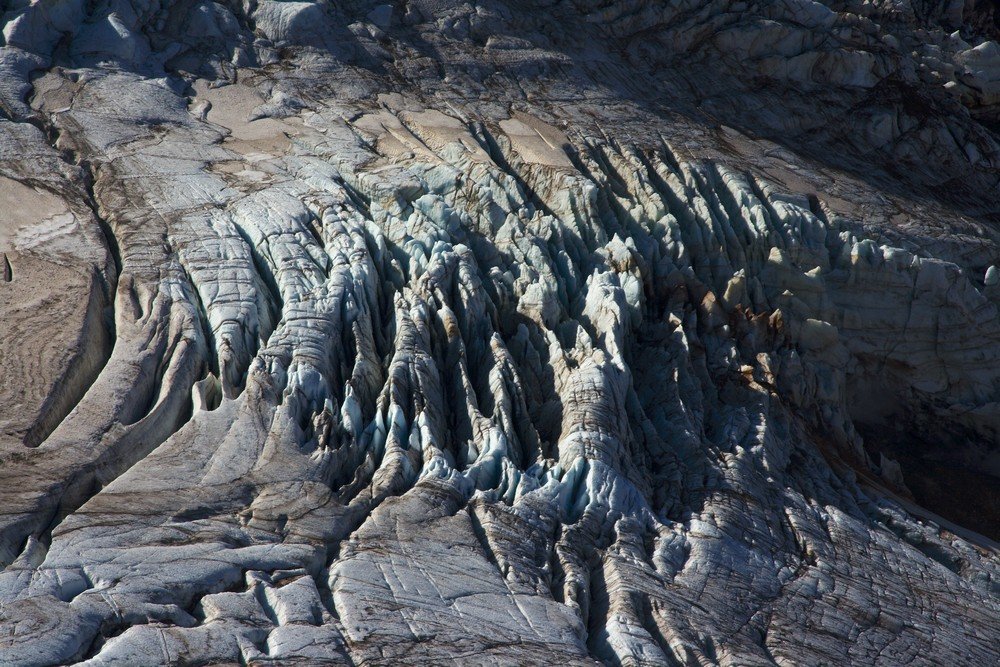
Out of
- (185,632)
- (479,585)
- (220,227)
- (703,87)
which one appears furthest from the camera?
(703,87)

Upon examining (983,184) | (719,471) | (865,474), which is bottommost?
(865,474)

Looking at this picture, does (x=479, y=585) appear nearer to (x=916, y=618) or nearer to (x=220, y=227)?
(x=916, y=618)

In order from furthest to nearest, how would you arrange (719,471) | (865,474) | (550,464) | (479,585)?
(865,474) → (719,471) → (550,464) → (479,585)

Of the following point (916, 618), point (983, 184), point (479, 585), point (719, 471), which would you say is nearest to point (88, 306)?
point (479, 585)

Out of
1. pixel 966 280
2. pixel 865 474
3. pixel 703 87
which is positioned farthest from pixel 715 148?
pixel 865 474

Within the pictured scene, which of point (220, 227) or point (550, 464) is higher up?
point (220, 227)

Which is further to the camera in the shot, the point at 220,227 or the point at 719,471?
the point at 220,227
